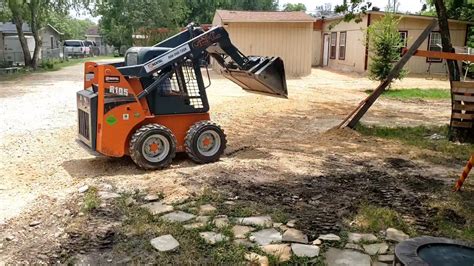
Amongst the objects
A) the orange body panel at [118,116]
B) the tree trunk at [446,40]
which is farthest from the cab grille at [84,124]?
the tree trunk at [446,40]

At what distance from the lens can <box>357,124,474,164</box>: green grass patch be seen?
8.56m

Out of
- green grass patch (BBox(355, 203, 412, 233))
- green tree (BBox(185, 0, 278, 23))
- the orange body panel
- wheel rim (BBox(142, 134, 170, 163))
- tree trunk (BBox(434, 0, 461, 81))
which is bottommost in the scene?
green grass patch (BBox(355, 203, 412, 233))

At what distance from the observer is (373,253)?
4.50 m

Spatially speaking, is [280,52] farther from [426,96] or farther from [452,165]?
[452,165]

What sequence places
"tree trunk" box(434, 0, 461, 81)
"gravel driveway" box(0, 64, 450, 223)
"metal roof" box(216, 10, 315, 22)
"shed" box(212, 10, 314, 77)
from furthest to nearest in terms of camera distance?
"shed" box(212, 10, 314, 77) → "metal roof" box(216, 10, 315, 22) → "tree trunk" box(434, 0, 461, 81) → "gravel driveway" box(0, 64, 450, 223)

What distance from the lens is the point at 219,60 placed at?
8.38m

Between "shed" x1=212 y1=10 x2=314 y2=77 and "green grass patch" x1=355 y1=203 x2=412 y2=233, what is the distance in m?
20.5

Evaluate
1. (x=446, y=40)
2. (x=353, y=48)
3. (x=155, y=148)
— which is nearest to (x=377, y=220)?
(x=155, y=148)

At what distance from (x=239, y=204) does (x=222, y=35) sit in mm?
3168

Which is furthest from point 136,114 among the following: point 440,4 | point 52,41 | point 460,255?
point 52,41

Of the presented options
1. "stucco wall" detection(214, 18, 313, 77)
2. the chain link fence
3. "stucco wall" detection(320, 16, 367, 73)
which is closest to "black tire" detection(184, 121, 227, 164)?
"stucco wall" detection(214, 18, 313, 77)

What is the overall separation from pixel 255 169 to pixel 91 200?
2.39 metres

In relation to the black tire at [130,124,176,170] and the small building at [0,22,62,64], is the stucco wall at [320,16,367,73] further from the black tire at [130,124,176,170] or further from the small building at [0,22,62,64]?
the small building at [0,22,62,64]

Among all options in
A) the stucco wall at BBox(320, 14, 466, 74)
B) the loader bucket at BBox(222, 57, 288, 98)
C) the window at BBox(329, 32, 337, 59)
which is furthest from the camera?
the window at BBox(329, 32, 337, 59)
